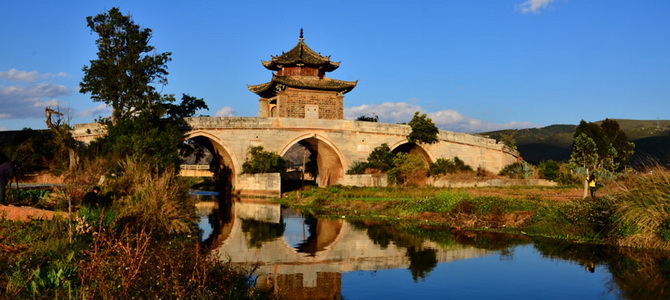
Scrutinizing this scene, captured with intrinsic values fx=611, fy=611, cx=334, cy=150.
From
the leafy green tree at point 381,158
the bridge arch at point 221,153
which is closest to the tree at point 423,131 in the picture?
the leafy green tree at point 381,158

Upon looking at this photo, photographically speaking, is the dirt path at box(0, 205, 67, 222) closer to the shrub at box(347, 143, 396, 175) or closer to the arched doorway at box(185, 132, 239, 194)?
the arched doorway at box(185, 132, 239, 194)

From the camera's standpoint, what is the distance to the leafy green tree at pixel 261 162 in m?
39.4

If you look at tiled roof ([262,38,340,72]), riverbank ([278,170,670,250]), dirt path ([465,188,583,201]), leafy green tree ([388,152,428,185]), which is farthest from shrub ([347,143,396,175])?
dirt path ([465,188,583,201])

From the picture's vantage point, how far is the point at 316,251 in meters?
16.2

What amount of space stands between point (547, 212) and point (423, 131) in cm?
2483

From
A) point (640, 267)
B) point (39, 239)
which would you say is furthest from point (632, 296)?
point (39, 239)

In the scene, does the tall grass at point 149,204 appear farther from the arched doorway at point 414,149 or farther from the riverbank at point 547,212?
the arched doorway at point 414,149

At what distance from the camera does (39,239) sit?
11.2m

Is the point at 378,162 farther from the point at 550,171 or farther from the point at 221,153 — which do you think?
the point at 550,171

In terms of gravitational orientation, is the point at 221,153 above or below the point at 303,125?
below

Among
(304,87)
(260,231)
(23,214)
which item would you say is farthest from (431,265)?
(304,87)

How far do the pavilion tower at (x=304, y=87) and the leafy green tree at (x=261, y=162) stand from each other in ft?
23.3

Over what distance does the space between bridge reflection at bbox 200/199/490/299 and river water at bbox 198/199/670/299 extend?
25mm

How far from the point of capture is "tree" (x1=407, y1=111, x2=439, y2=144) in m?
44.3
